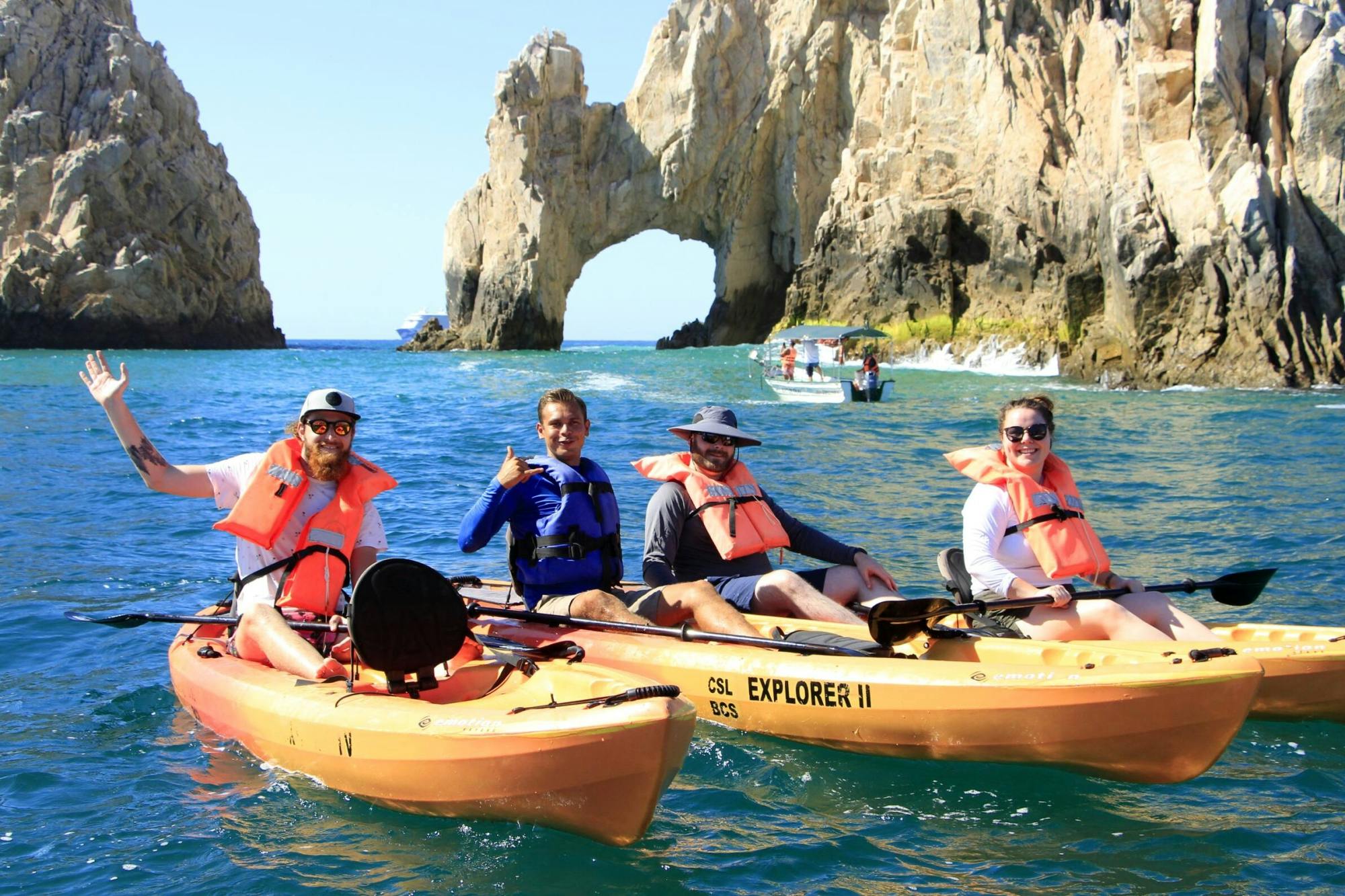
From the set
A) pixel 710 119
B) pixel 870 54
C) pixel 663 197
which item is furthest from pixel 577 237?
pixel 870 54

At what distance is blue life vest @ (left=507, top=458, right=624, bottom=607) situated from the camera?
19.0 feet

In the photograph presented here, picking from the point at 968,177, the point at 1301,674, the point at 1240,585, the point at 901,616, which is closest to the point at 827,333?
the point at 968,177

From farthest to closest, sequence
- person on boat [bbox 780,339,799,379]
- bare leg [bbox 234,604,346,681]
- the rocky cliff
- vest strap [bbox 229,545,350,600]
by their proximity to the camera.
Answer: the rocky cliff
person on boat [bbox 780,339,799,379]
vest strap [bbox 229,545,350,600]
bare leg [bbox 234,604,346,681]

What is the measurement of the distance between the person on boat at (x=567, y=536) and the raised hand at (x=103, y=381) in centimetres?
162

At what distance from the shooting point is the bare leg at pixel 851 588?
6090 millimetres

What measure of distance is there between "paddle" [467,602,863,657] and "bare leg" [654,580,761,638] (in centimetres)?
7

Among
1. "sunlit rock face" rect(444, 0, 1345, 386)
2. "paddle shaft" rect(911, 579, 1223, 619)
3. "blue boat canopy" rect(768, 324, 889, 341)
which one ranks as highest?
"sunlit rock face" rect(444, 0, 1345, 386)

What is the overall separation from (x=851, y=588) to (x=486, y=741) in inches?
100

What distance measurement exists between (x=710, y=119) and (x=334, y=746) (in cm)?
5159

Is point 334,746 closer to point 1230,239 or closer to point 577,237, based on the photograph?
point 1230,239

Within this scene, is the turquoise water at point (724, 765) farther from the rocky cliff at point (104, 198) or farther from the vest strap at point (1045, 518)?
the rocky cliff at point (104, 198)

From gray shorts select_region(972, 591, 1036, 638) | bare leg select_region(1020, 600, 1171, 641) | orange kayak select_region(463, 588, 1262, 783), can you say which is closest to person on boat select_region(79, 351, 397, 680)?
orange kayak select_region(463, 588, 1262, 783)

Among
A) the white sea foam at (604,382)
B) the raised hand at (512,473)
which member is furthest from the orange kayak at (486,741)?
the white sea foam at (604,382)

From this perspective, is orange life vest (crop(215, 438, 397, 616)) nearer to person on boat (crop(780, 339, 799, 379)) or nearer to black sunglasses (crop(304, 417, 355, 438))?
black sunglasses (crop(304, 417, 355, 438))
